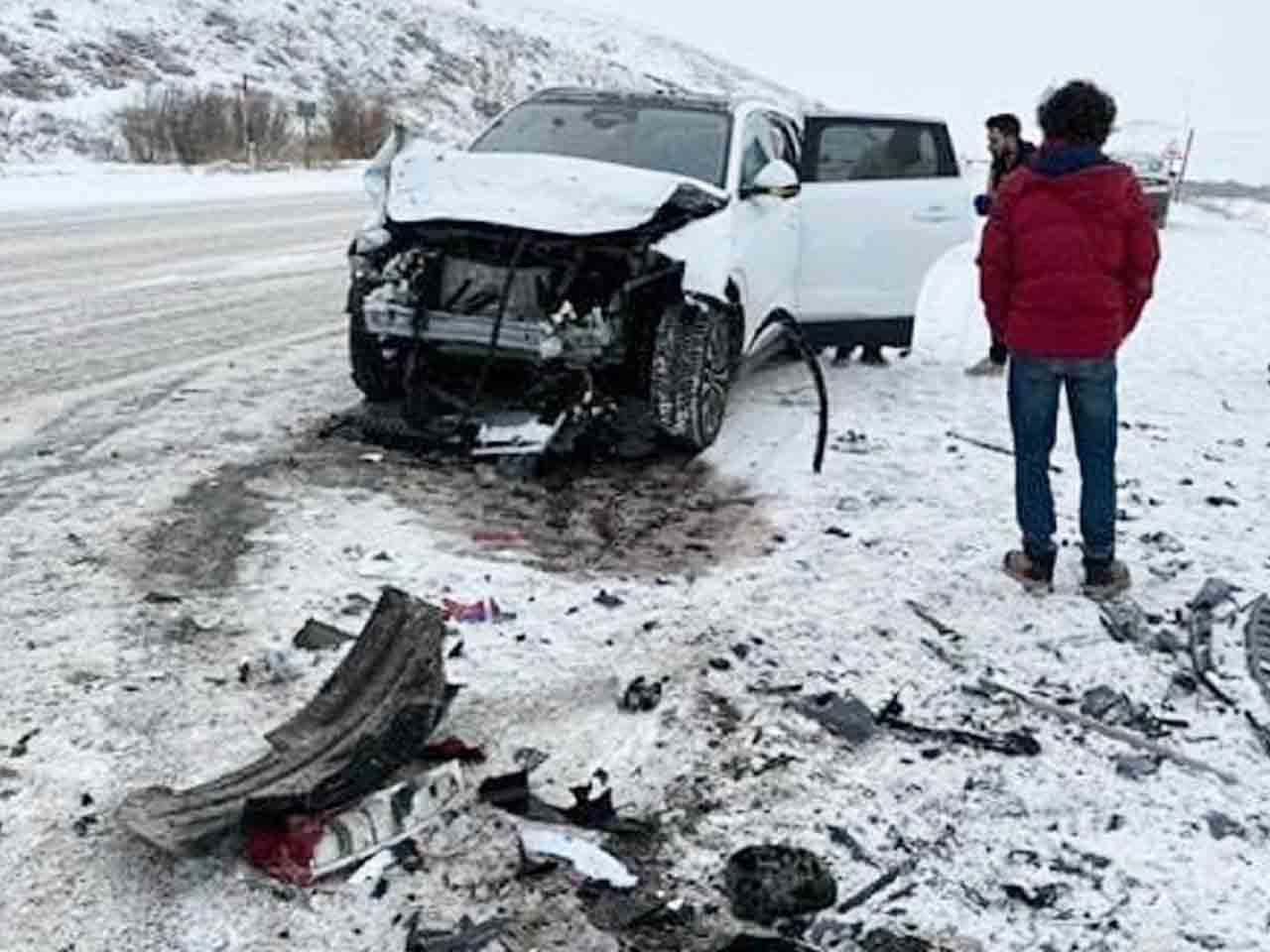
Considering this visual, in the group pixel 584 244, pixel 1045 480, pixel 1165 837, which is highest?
pixel 584 244

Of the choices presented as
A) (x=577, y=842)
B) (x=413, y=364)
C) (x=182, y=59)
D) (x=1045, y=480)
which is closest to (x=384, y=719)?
(x=577, y=842)

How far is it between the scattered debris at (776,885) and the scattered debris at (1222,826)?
1.04m

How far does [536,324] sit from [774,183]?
5.60 feet

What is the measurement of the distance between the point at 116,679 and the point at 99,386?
13.0 feet

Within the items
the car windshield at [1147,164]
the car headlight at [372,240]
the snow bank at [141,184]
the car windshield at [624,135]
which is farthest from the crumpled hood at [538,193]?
the car windshield at [1147,164]

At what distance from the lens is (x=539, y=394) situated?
21.2ft

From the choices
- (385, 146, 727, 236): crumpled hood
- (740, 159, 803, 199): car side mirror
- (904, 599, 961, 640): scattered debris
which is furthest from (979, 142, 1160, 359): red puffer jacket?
(740, 159, 803, 199): car side mirror

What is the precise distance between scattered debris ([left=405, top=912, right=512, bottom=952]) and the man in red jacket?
114 inches

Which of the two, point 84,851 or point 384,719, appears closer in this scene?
point 84,851

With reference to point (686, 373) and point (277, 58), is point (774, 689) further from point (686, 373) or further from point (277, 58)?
point (277, 58)

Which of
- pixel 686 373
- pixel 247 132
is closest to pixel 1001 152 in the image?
pixel 686 373

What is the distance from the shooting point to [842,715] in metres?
4.03

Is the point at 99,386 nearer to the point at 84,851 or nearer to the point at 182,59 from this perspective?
the point at 84,851

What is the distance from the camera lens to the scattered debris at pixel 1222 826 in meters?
A: 3.53
